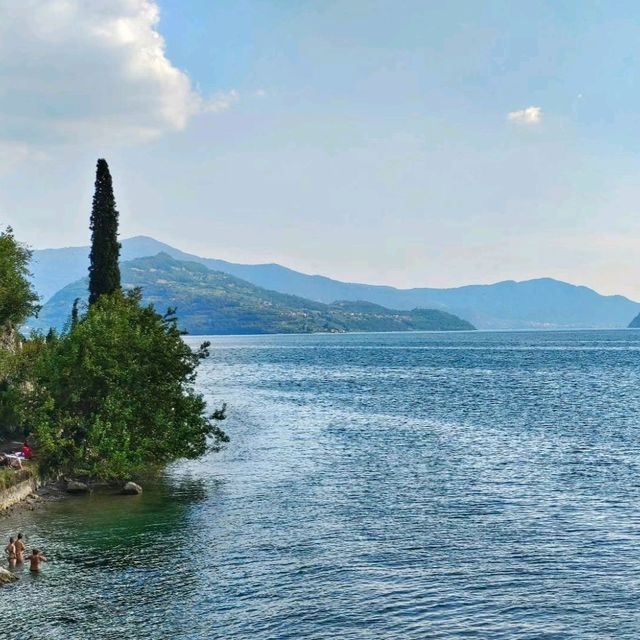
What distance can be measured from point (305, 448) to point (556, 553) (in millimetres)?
40032

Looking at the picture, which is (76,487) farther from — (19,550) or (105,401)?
(19,550)

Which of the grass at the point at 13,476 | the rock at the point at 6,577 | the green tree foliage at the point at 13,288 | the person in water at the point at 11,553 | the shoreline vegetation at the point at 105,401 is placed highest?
the green tree foliage at the point at 13,288

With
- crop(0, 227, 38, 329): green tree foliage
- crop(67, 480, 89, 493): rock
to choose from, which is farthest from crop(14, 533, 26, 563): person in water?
crop(0, 227, 38, 329): green tree foliage

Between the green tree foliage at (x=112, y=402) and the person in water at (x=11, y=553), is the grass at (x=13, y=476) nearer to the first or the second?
the green tree foliage at (x=112, y=402)

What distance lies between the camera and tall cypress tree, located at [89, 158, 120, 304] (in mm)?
81250

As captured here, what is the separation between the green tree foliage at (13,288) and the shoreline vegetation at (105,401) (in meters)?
0.32

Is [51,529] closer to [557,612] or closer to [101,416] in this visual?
[101,416]

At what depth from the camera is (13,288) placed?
70062mm

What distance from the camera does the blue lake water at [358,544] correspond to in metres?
31.0

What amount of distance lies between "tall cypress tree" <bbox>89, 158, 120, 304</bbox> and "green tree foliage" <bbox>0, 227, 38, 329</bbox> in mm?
7196

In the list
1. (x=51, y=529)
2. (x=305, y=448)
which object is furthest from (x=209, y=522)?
(x=305, y=448)

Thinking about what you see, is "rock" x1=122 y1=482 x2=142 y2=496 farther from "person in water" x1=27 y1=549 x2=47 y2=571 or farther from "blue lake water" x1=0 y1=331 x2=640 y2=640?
"person in water" x1=27 y1=549 x2=47 y2=571

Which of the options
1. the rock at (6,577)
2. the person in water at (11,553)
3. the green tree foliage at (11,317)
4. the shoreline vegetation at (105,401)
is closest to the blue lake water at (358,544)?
the rock at (6,577)

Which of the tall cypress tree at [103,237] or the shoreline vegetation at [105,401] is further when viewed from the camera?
the tall cypress tree at [103,237]
